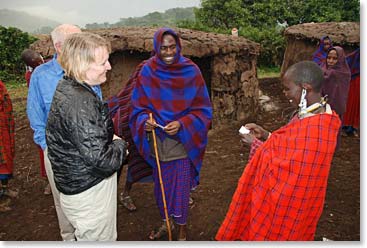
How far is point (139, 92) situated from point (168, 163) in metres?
0.65

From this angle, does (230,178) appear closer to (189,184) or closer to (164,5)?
(189,184)

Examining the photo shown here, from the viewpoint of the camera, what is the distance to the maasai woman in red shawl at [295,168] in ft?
6.30

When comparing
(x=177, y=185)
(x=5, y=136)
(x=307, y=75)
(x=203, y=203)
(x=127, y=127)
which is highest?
(x=307, y=75)

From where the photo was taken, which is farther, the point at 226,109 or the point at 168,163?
the point at 226,109

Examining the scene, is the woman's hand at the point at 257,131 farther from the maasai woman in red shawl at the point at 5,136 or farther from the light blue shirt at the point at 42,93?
the maasai woman in red shawl at the point at 5,136

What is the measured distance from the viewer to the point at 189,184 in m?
3.03

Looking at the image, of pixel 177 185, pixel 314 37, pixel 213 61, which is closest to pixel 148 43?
pixel 213 61

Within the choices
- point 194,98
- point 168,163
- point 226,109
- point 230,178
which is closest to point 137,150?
point 168,163

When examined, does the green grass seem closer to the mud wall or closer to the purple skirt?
the mud wall

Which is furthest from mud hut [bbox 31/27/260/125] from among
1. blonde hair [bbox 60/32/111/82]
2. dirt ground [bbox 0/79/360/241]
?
blonde hair [bbox 60/32/111/82]

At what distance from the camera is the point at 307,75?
2.00m

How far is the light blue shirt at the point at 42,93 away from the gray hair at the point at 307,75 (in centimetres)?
131

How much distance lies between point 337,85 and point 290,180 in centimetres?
294

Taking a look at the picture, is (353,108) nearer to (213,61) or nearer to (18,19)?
(213,61)
